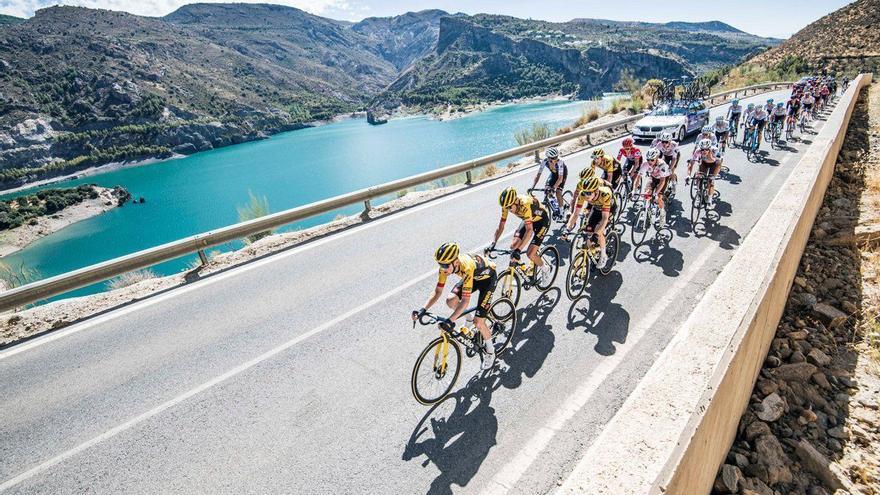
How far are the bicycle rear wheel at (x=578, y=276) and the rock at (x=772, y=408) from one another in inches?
109

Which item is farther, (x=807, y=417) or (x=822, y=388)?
(x=822, y=388)

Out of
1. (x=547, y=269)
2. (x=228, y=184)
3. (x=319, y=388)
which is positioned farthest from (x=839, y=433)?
(x=228, y=184)

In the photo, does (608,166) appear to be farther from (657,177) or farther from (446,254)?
(446,254)

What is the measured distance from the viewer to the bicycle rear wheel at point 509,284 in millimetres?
6345

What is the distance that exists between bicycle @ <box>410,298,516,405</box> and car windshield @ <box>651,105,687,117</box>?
1764 centimetres

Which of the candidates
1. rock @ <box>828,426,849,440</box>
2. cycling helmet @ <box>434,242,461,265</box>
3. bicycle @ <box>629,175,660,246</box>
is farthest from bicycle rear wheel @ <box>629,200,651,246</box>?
cycling helmet @ <box>434,242,461,265</box>

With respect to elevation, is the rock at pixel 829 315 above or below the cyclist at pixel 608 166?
below

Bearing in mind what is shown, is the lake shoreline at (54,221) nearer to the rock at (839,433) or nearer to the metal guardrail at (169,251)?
the metal guardrail at (169,251)

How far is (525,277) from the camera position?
6633mm

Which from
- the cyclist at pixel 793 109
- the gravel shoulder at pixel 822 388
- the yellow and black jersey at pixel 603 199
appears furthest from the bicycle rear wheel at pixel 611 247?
the cyclist at pixel 793 109

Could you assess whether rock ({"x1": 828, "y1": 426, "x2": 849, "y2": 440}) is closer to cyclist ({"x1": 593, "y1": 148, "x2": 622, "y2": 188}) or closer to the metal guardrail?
cyclist ({"x1": 593, "y1": 148, "x2": 622, "y2": 188})

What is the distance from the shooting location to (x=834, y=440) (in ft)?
13.5

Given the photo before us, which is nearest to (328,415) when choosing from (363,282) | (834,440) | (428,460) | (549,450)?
(428,460)

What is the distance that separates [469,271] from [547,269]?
7.80 ft
